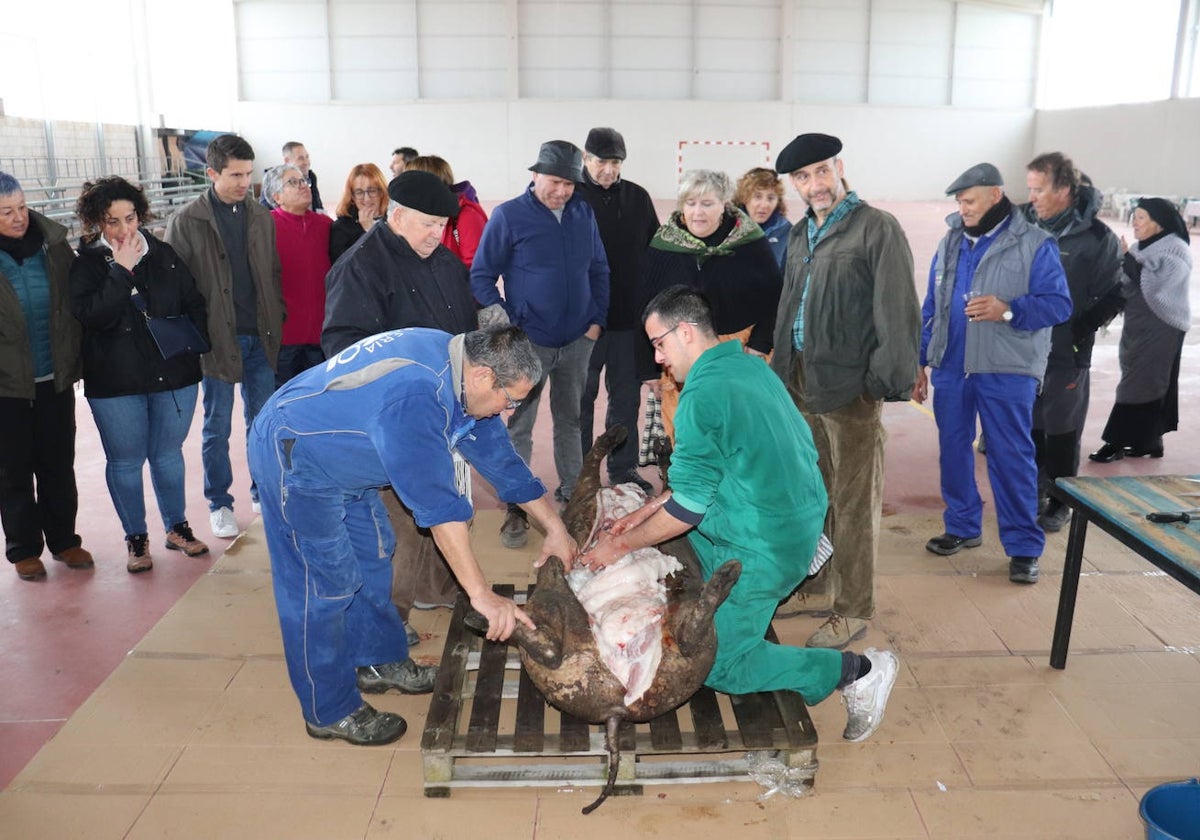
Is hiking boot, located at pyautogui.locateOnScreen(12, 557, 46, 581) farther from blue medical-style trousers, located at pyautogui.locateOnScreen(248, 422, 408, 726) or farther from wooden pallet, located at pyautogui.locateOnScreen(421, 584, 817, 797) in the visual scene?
wooden pallet, located at pyautogui.locateOnScreen(421, 584, 817, 797)

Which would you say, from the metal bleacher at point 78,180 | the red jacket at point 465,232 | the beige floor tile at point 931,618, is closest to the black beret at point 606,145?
the red jacket at point 465,232

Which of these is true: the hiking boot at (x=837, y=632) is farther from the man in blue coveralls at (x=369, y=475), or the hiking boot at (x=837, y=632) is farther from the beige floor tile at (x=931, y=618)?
the man in blue coveralls at (x=369, y=475)

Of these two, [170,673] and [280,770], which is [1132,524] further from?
[170,673]

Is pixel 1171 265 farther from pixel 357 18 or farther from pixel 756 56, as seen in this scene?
pixel 357 18

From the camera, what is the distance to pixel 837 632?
12.6ft

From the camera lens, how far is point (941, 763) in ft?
10.2

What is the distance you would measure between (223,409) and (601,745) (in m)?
3.07

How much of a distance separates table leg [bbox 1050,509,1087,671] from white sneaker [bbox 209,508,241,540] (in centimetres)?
401

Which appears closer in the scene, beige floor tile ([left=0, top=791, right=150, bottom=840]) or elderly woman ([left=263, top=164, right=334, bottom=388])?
beige floor tile ([left=0, top=791, right=150, bottom=840])

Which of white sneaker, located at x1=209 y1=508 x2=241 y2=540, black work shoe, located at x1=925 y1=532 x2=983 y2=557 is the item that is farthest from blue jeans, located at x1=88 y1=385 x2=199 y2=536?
black work shoe, located at x1=925 y1=532 x2=983 y2=557

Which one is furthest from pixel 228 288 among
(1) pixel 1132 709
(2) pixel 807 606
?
(1) pixel 1132 709

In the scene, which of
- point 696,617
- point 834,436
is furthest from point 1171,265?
point 696,617

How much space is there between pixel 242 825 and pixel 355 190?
11.7ft

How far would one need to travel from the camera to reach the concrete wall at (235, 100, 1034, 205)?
2273 cm
